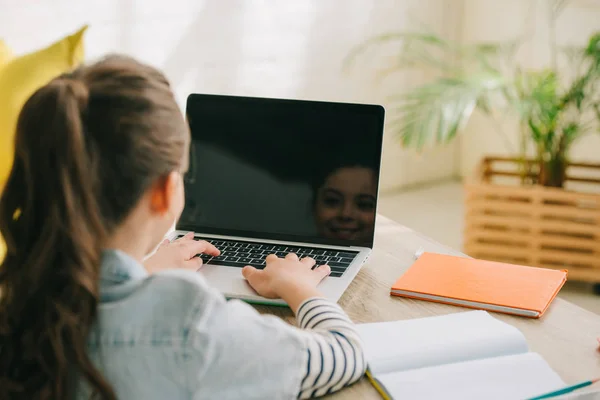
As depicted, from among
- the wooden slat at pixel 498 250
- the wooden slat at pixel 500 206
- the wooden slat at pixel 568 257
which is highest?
the wooden slat at pixel 500 206

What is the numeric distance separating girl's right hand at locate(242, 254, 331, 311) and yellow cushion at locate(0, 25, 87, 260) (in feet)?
3.48

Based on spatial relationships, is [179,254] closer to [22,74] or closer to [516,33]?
[22,74]

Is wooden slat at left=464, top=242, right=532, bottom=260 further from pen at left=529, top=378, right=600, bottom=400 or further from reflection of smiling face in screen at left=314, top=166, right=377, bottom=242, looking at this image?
pen at left=529, top=378, right=600, bottom=400

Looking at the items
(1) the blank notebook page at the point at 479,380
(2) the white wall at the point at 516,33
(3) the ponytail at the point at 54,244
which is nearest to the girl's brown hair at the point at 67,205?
(3) the ponytail at the point at 54,244

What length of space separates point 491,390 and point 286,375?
0.74ft

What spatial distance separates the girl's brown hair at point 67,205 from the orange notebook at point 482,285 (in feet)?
1.56

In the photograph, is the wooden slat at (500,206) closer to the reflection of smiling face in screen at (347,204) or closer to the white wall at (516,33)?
the white wall at (516,33)

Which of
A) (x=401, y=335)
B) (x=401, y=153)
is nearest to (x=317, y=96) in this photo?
(x=401, y=153)

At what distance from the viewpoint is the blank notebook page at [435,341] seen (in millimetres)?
854

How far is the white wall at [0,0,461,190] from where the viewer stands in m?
2.53

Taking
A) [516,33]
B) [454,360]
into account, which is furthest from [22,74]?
[516,33]

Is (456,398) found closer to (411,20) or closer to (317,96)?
(317,96)

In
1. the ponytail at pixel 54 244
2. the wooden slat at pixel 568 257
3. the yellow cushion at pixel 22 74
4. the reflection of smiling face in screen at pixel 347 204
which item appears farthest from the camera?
the wooden slat at pixel 568 257

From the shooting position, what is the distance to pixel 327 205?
1229 millimetres
